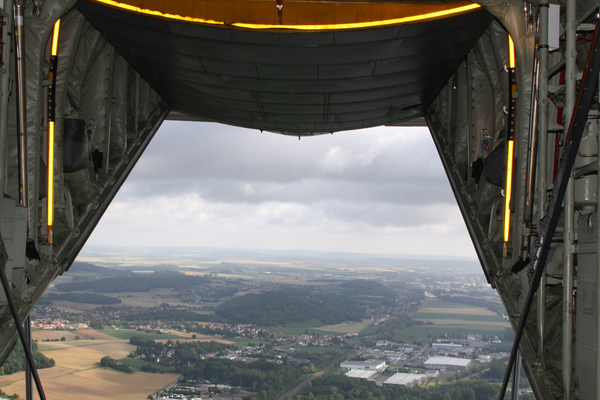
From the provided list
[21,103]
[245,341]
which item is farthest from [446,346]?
[21,103]

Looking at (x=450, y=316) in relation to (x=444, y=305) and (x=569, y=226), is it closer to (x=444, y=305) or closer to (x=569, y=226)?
(x=444, y=305)

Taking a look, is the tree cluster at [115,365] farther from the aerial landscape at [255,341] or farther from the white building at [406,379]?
the white building at [406,379]

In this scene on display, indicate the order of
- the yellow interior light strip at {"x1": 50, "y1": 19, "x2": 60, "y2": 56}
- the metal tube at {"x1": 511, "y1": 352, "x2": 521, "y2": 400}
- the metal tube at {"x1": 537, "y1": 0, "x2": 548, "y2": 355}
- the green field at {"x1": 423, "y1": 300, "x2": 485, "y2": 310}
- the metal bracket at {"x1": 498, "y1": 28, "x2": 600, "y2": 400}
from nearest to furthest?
the metal bracket at {"x1": 498, "y1": 28, "x2": 600, "y2": 400} → the metal tube at {"x1": 537, "y1": 0, "x2": 548, "y2": 355} → the metal tube at {"x1": 511, "y1": 352, "x2": 521, "y2": 400} → the yellow interior light strip at {"x1": 50, "y1": 19, "x2": 60, "y2": 56} → the green field at {"x1": 423, "y1": 300, "x2": 485, "y2": 310}

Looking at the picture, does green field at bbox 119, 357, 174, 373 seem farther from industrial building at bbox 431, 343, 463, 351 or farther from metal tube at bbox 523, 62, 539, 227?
metal tube at bbox 523, 62, 539, 227

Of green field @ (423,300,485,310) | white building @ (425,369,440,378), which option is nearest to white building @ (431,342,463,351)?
white building @ (425,369,440,378)

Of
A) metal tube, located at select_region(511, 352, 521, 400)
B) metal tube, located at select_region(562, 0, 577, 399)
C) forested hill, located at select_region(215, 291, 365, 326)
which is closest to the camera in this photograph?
metal tube, located at select_region(562, 0, 577, 399)

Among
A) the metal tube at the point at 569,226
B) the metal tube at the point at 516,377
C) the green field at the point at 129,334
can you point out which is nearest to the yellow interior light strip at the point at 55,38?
the metal tube at the point at 569,226

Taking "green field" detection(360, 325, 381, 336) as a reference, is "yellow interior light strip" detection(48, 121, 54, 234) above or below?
above
